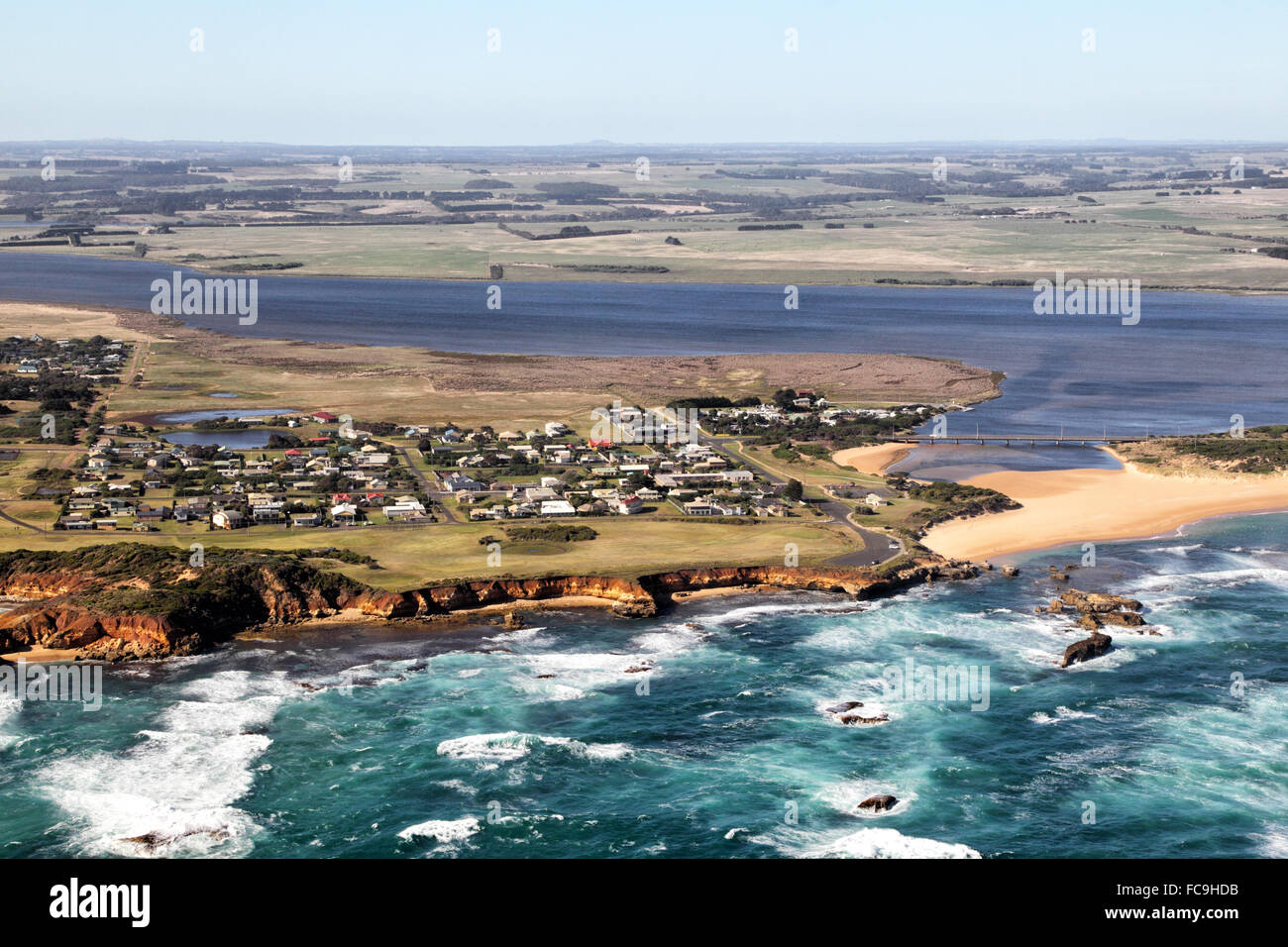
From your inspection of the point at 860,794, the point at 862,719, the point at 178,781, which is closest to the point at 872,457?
the point at 862,719

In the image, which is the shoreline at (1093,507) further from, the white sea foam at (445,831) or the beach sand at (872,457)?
the white sea foam at (445,831)

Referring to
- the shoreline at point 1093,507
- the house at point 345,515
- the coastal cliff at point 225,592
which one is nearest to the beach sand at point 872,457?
the shoreline at point 1093,507

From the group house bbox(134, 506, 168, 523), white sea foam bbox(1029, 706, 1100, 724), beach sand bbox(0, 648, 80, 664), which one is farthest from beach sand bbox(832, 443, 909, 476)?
beach sand bbox(0, 648, 80, 664)

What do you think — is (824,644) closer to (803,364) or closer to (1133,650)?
(1133,650)

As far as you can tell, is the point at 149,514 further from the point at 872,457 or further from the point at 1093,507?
the point at 1093,507
